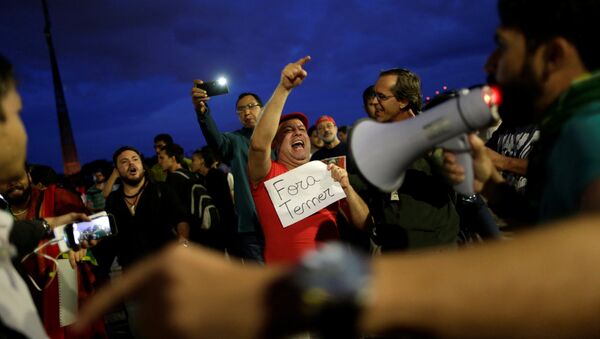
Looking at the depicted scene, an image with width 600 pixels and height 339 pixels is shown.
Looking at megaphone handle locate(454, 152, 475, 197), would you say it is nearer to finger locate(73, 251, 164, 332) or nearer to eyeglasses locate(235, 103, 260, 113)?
finger locate(73, 251, 164, 332)

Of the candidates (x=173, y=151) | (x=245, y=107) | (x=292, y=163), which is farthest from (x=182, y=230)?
Answer: (x=173, y=151)

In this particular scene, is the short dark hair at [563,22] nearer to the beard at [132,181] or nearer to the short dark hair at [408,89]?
the short dark hair at [408,89]

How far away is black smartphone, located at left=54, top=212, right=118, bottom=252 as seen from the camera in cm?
205

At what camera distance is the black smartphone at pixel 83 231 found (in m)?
2.05

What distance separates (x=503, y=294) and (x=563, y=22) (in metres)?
0.70

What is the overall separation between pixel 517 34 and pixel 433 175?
5.27 feet

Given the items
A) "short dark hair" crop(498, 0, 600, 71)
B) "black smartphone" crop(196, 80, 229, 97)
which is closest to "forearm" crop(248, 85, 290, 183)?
"black smartphone" crop(196, 80, 229, 97)

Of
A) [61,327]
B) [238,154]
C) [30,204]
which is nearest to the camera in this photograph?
[61,327]

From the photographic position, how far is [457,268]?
0.56 m

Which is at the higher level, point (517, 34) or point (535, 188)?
point (517, 34)

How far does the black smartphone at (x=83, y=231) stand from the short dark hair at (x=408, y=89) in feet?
6.91

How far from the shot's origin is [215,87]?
404 cm

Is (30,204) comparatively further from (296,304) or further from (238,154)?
(296,304)

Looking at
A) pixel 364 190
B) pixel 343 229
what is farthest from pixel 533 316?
pixel 343 229
